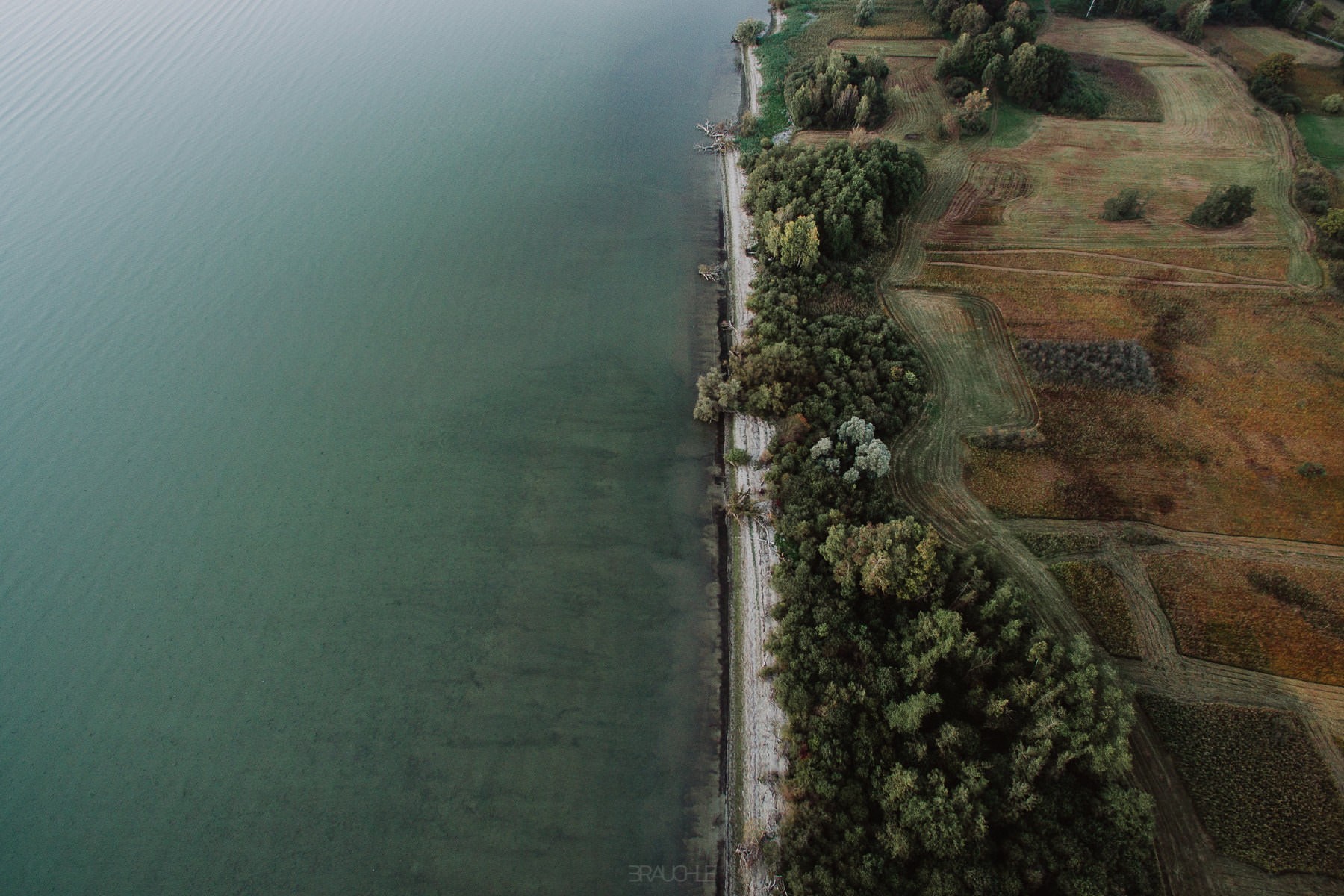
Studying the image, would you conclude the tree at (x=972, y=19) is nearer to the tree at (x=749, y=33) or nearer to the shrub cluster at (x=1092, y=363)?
the tree at (x=749, y=33)

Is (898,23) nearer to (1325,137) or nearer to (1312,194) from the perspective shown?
(1325,137)

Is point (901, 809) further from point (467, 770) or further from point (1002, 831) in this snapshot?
point (467, 770)

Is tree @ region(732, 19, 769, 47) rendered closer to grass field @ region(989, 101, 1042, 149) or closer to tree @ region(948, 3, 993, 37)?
tree @ region(948, 3, 993, 37)

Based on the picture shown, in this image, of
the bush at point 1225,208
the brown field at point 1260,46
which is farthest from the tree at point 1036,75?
the brown field at point 1260,46

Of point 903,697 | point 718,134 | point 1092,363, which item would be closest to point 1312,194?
point 1092,363

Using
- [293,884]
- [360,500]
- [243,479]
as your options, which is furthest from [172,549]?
[293,884]
